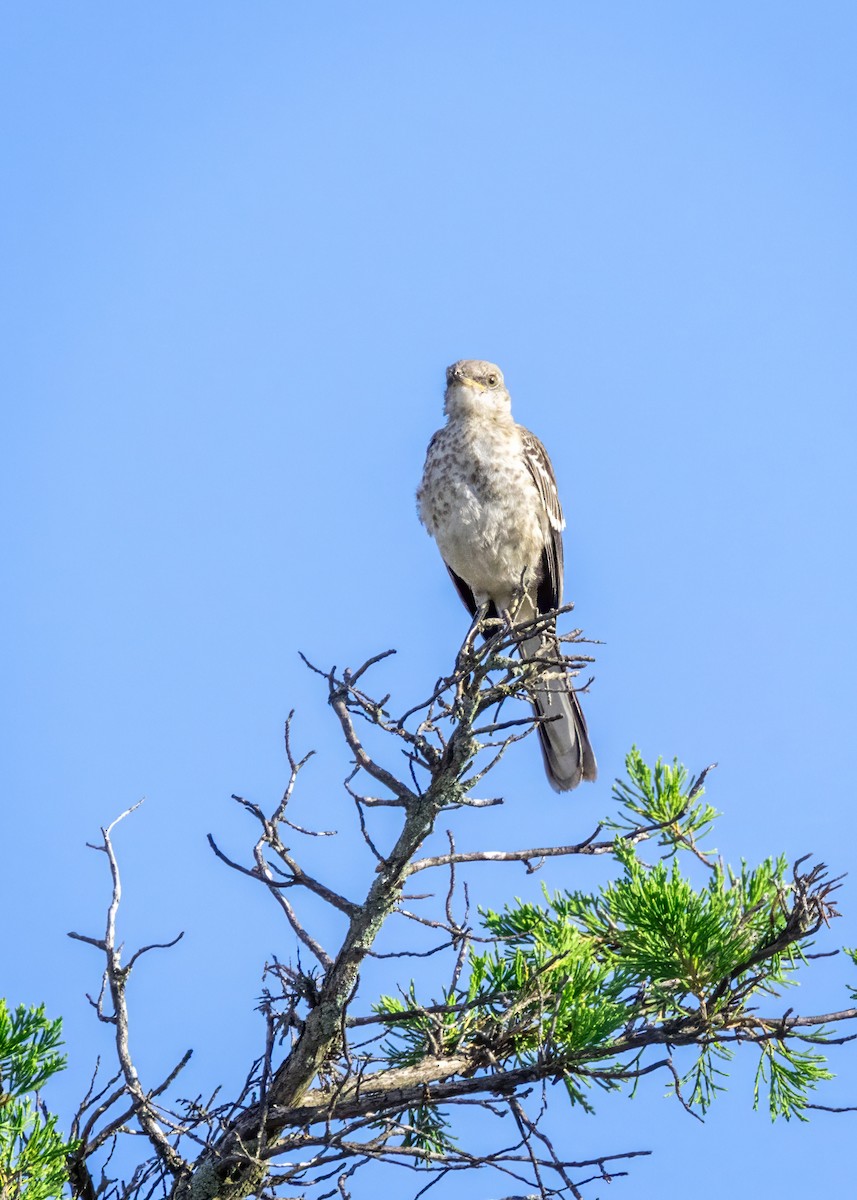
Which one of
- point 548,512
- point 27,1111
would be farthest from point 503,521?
point 27,1111

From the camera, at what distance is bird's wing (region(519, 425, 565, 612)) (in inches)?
237

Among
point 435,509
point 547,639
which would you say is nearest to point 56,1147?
point 547,639

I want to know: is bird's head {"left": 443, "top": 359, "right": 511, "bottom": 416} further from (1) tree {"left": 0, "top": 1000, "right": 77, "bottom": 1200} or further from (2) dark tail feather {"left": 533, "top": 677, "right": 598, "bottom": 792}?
(1) tree {"left": 0, "top": 1000, "right": 77, "bottom": 1200}

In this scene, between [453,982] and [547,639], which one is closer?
[453,982]

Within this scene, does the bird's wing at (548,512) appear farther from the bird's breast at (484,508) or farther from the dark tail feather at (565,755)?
the dark tail feather at (565,755)

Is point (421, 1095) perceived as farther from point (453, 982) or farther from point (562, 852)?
point (562, 852)

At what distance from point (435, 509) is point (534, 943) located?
2.84 meters

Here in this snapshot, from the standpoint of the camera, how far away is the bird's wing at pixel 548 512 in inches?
237

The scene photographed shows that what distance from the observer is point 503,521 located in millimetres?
5754

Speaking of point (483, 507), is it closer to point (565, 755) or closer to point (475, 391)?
point (475, 391)

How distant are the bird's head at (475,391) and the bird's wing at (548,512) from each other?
8.0 inches

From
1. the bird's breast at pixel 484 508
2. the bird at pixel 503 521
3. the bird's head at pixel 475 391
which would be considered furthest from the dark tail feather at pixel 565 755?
the bird's head at pixel 475 391

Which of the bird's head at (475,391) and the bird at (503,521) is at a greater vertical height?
the bird's head at (475,391)

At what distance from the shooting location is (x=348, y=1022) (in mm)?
3035
